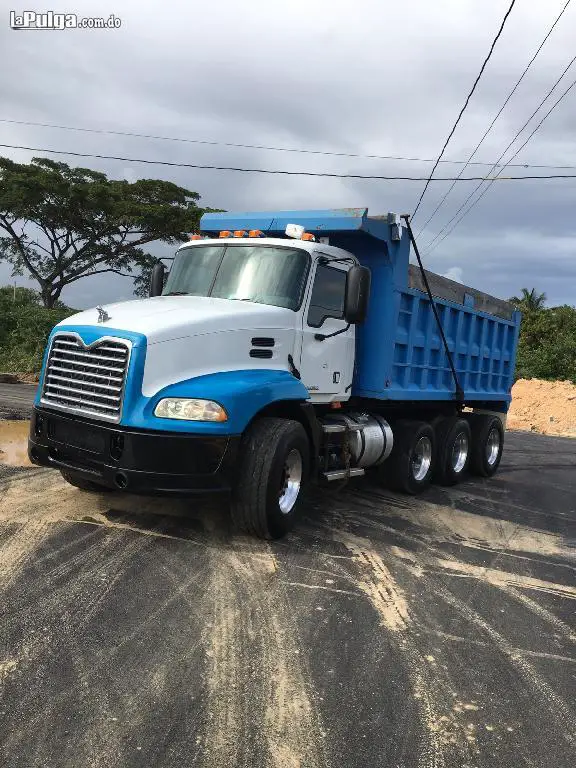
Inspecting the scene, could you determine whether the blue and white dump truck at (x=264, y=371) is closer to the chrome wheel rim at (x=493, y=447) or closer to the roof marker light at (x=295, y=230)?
the roof marker light at (x=295, y=230)

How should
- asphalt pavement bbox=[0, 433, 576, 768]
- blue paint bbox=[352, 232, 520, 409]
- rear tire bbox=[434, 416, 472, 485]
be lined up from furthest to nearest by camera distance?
rear tire bbox=[434, 416, 472, 485], blue paint bbox=[352, 232, 520, 409], asphalt pavement bbox=[0, 433, 576, 768]

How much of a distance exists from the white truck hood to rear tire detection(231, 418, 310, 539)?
902 mm

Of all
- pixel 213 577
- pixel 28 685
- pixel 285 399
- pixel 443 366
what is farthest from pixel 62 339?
pixel 443 366

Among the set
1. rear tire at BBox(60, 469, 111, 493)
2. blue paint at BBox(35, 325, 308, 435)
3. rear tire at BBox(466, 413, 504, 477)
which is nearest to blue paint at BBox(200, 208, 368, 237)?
blue paint at BBox(35, 325, 308, 435)

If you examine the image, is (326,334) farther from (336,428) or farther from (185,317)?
(185,317)

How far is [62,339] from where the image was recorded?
5930 millimetres

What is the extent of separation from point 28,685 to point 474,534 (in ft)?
16.2

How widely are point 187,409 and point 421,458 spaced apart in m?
4.67

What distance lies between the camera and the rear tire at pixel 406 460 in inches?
338

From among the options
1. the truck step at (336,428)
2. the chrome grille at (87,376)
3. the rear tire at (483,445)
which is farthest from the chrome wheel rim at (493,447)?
the chrome grille at (87,376)

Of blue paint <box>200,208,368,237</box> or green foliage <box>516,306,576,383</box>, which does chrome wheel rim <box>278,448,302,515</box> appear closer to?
blue paint <box>200,208,368,237</box>

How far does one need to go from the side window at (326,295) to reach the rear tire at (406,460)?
2.26 metres

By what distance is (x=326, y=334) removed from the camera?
6949 mm

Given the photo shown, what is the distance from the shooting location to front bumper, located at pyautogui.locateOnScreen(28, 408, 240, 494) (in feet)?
17.2
